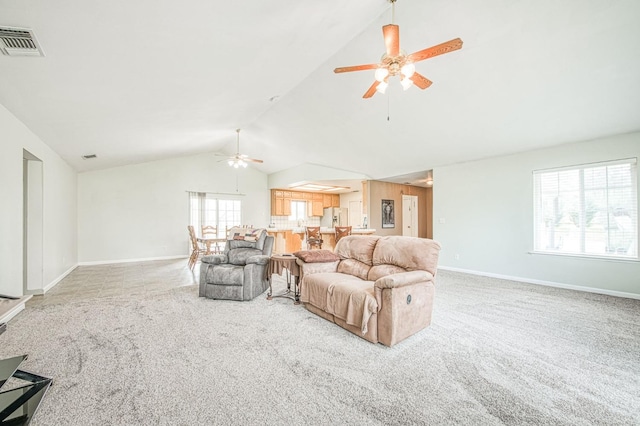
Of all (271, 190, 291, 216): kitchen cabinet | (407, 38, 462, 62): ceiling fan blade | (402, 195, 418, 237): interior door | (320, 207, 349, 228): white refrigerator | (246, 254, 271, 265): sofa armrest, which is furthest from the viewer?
(320, 207, 349, 228): white refrigerator

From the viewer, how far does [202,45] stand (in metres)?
2.67

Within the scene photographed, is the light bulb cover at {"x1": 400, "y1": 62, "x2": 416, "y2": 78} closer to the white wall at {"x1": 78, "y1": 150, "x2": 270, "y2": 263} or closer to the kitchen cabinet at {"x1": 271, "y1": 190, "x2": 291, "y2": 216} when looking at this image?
the white wall at {"x1": 78, "y1": 150, "x2": 270, "y2": 263}

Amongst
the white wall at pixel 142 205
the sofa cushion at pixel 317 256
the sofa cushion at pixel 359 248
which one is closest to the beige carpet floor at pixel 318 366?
the sofa cushion at pixel 317 256

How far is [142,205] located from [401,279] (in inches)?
318

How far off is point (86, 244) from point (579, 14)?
10260 millimetres

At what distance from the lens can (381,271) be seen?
10.7 ft

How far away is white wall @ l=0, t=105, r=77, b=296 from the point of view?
328 centimetres

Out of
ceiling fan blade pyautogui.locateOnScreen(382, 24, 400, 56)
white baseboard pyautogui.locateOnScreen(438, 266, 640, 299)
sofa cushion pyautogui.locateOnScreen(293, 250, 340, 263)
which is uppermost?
ceiling fan blade pyautogui.locateOnScreen(382, 24, 400, 56)

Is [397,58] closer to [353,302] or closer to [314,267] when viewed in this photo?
[353,302]

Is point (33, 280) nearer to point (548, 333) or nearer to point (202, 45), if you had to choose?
point (202, 45)

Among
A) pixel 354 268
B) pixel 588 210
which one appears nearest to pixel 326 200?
pixel 354 268

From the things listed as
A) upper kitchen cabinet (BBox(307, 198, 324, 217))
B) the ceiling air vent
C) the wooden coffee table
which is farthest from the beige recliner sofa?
upper kitchen cabinet (BBox(307, 198, 324, 217))

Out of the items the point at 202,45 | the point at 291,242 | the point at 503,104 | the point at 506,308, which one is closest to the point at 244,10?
the point at 202,45

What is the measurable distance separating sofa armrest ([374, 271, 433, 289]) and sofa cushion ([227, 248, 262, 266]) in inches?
95.6
